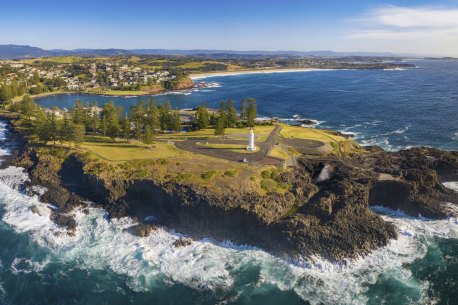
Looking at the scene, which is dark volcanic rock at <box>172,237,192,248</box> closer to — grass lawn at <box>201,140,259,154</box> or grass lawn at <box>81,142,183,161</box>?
grass lawn at <box>81,142,183,161</box>

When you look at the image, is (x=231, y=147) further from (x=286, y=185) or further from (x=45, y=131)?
(x=45, y=131)

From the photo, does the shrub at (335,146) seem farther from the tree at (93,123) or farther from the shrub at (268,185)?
the tree at (93,123)

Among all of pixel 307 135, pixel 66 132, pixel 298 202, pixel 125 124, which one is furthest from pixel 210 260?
pixel 66 132

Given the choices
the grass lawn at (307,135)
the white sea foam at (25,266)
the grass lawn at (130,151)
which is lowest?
the white sea foam at (25,266)

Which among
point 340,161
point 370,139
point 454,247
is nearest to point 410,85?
point 370,139

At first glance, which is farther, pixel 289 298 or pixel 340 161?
pixel 340 161

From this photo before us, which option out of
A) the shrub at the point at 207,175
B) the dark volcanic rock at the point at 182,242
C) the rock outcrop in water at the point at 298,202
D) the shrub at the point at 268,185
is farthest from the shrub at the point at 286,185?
the dark volcanic rock at the point at 182,242

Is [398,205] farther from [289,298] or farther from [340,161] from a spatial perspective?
[289,298]
